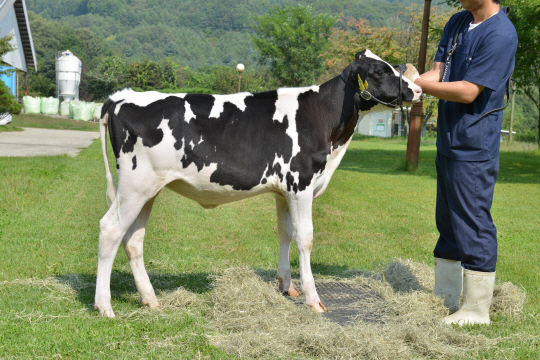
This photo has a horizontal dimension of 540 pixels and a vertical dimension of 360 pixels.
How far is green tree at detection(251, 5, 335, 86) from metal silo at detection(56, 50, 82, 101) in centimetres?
2311

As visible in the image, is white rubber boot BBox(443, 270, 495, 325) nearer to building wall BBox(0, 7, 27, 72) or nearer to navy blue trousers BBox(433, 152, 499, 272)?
navy blue trousers BBox(433, 152, 499, 272)

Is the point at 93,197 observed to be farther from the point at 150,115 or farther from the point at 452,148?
the point at 452,148

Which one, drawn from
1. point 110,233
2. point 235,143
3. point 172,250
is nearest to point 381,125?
point 172,250

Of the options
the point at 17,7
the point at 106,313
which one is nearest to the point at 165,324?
the point at 106,313

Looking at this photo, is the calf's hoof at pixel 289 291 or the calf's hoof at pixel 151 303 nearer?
the calf's hoof at pixel 151 303

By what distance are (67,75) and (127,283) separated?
218ft

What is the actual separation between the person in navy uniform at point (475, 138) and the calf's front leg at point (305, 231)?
3.89ft

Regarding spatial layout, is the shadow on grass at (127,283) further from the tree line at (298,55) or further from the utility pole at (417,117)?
the tree line at (298,55)

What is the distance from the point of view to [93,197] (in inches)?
405

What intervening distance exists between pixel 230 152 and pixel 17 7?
1565 inches

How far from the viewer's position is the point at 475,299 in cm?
446

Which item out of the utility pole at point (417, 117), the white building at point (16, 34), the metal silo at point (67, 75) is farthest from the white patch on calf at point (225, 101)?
the metal silo at point (67, 75)

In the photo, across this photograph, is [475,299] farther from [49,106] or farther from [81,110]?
[49,106]

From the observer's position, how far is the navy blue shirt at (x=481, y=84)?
4.25 m
